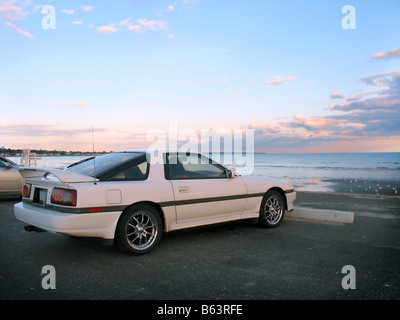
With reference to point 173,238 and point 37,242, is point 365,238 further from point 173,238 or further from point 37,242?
point 37,242

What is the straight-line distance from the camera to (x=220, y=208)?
5.55 m

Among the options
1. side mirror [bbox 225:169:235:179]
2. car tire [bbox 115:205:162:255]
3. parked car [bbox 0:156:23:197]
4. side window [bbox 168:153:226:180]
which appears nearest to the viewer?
car tire [bbox 115:205:162:255]

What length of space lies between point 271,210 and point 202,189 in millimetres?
1725

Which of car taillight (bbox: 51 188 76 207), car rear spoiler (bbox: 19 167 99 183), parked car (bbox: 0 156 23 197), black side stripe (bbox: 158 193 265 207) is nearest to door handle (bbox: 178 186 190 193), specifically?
black side stripe (bbox: 158 193 265 207)

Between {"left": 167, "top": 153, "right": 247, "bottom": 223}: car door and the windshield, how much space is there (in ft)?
2.16

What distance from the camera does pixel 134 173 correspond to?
15.9ft

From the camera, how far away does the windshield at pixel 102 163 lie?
4754mm

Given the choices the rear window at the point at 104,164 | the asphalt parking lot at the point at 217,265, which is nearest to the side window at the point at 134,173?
the rear window at the point at 104,164

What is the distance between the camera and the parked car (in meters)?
9.85

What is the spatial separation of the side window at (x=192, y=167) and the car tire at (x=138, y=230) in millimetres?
720

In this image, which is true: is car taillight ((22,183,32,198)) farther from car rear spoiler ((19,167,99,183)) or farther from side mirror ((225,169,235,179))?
side mirror ((225,169,235,179))

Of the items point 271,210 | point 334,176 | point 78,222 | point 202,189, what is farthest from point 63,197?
point 334,176

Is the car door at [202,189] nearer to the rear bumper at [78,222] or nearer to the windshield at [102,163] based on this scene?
the windshield at [102,163]

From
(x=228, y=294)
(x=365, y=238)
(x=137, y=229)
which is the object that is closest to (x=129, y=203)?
(x=137, y=229)
